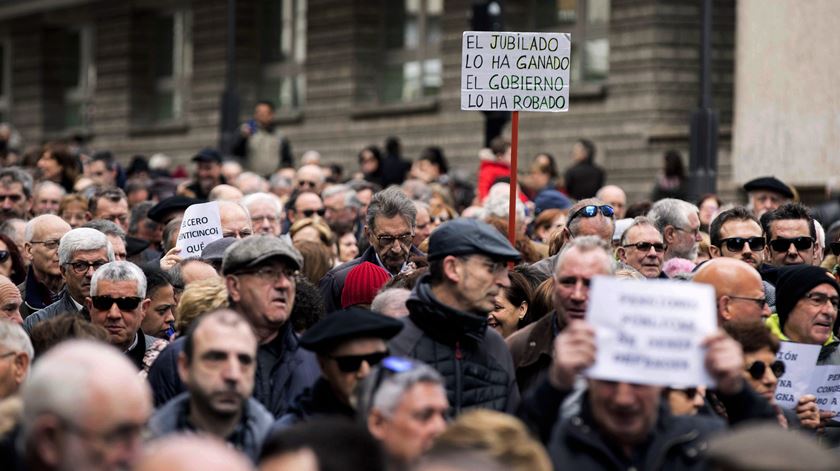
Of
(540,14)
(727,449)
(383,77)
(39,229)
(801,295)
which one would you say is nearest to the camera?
(727,449)

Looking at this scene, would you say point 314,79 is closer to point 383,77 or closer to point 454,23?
point 383,77

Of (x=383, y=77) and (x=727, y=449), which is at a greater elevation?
(x=383, y=77)

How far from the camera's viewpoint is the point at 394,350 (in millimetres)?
7016

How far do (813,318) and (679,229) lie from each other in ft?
9.48

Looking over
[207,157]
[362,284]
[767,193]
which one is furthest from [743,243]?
[207,157]

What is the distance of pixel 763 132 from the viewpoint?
2008cm

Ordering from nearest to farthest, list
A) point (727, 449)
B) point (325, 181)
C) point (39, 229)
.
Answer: point (727, 449)
point (39, 229)
point (325, 181)

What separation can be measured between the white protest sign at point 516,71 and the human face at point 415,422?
468 cm

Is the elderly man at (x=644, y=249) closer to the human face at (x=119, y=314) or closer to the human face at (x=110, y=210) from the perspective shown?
the human face at (x=119, y=314)

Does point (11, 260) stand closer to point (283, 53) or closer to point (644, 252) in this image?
point (644, 252)

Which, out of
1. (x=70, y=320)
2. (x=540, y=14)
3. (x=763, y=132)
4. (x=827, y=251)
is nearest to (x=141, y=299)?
(x=70, y=320)

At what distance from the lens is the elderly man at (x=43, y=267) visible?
35.4 feet

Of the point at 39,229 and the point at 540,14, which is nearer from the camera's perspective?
the point at 39,229

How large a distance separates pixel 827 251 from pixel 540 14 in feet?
43.9
